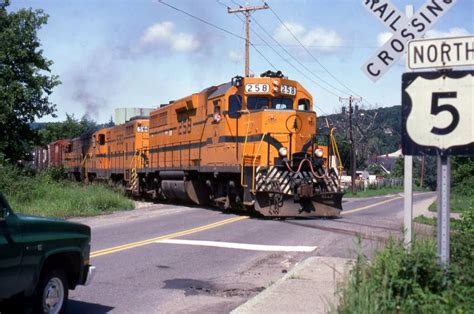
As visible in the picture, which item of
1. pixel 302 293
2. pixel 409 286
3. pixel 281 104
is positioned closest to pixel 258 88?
pixel 281 104

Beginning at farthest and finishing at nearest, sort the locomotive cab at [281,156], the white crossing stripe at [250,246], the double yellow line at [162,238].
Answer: the locomotive cab at [281,156]
the white crossing stripe at [250,246]
the double yellow line at [162,238]

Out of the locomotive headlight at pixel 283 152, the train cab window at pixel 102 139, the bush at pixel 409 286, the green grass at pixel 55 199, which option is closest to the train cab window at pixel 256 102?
the locomotive headlight at pixel 283 152

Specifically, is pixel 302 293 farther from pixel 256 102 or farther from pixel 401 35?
pixel 256 102


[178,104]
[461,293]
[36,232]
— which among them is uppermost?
[178,104]

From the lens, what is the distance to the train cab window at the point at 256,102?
18.4 m

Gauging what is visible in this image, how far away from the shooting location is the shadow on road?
720 centimetres

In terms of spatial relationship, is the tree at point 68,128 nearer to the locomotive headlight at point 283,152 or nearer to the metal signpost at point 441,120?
the locomotive headlight at point 283,152

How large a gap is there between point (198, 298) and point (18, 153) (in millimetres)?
26551

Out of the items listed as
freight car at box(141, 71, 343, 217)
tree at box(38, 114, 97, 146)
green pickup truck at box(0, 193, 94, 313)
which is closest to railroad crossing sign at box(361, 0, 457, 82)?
green pickup truck at box(0, 193, 94, 313)

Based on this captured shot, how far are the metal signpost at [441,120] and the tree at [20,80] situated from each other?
27.3 meters

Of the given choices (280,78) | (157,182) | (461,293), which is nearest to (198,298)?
(461,293)

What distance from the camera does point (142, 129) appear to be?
28.4m

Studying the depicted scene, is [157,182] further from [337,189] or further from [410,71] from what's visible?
[410,71]

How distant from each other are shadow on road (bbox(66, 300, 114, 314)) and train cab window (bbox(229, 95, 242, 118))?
11525 mm
